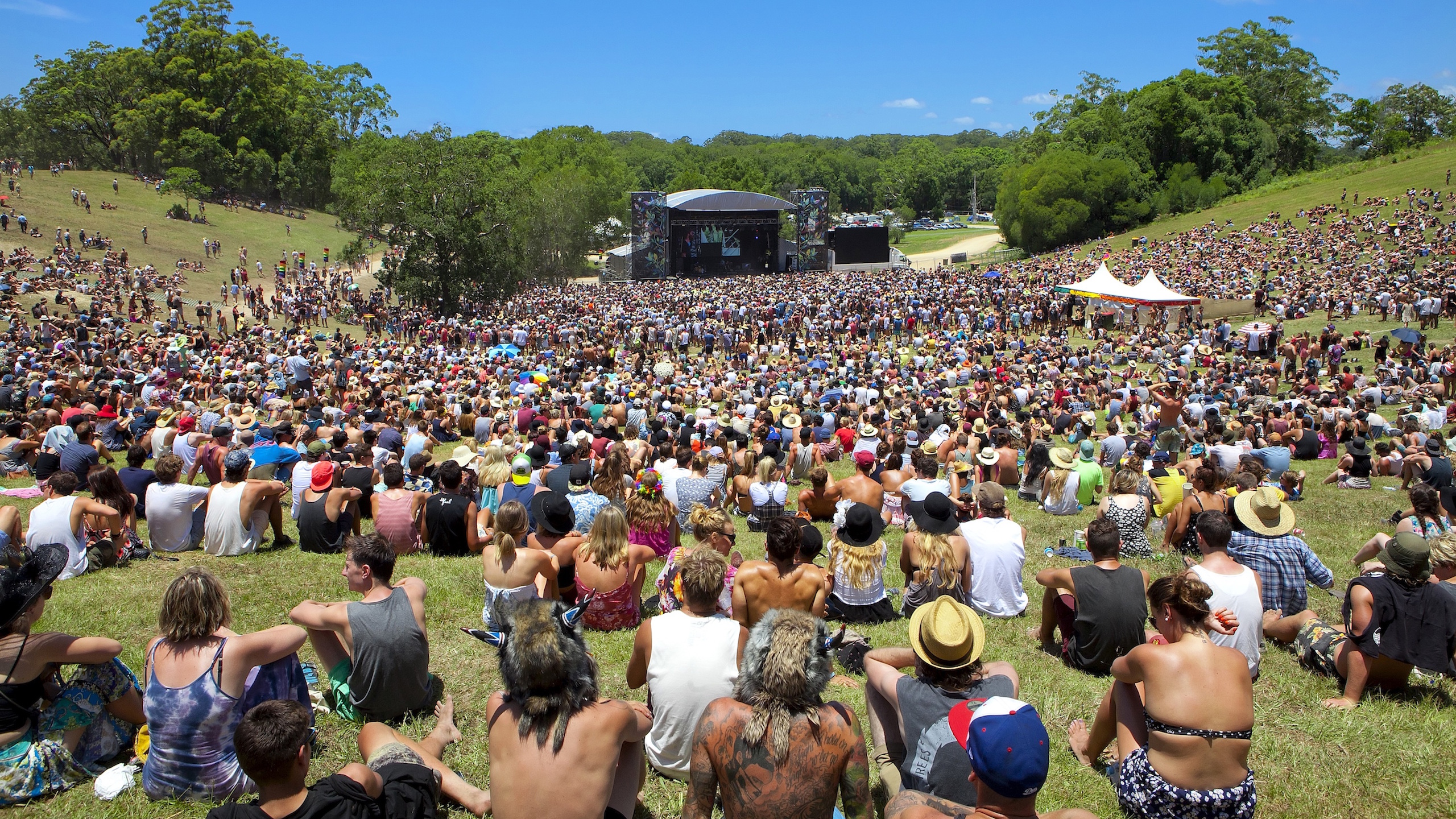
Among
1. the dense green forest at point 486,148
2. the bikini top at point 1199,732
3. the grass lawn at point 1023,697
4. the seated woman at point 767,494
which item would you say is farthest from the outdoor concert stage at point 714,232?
the bikini top at point 1199,732

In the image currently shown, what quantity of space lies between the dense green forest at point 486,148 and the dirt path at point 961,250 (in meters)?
5.28

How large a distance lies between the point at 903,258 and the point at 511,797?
60912 mm

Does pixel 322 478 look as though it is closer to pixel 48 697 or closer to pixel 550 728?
pixel 48 697

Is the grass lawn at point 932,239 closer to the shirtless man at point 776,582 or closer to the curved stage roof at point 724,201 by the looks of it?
the curved stage roof at point 724,201

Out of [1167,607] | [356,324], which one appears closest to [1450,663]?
[1167,607]

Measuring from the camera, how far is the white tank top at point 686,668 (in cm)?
383

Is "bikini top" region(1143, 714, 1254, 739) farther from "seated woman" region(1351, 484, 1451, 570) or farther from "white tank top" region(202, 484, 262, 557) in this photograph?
"white tank top" region(202, 484, 262, 557)

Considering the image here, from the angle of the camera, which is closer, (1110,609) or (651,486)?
(1110,609)

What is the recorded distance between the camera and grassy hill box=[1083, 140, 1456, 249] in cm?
4419

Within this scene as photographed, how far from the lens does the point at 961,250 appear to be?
240 ft

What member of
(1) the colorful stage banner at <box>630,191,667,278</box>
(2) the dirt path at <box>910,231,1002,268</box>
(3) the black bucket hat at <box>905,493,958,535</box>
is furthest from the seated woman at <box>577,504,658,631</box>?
(2) the dirt path at <box>910,231,1002,268</box>

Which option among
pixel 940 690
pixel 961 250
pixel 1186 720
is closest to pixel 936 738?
pixel 940 690

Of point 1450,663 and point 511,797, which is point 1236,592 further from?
point 511,797

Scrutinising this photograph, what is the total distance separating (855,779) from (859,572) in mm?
2989
